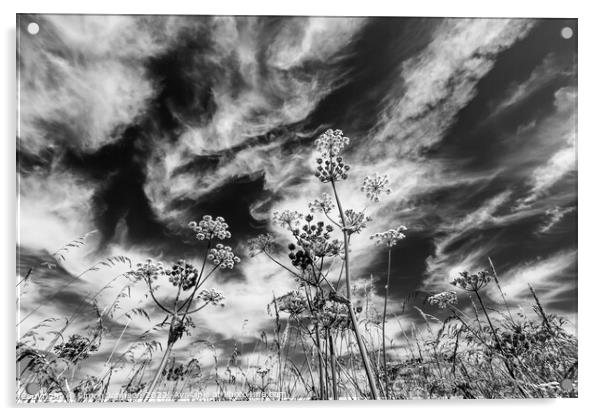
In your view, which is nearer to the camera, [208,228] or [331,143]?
[208,228]

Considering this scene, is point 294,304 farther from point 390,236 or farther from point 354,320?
point 390,236

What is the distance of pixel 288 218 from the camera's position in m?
4.18

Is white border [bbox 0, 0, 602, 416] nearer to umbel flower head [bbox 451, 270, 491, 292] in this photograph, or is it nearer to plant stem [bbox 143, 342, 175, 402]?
plant stem [bbox 143, 342, 175, 402]

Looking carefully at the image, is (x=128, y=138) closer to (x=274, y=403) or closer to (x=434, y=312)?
(x=274, y=403)

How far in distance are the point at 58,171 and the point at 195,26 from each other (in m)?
1.63

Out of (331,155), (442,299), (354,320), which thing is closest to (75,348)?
(354,320)

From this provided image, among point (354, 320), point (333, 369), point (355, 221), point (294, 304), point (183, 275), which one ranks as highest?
point (355, 221)

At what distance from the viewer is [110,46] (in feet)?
14.7

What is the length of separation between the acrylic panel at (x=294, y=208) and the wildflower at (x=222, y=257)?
19mm

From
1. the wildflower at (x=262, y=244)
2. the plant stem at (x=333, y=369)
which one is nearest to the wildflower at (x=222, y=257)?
the wildflower at (x=262, y=244)

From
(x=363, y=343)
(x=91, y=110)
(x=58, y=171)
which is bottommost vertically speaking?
(x=363, y=343)

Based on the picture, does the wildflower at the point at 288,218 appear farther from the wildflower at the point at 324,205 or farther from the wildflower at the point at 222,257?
the wildflower at the point at 222,257

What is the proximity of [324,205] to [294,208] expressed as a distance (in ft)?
0.83
